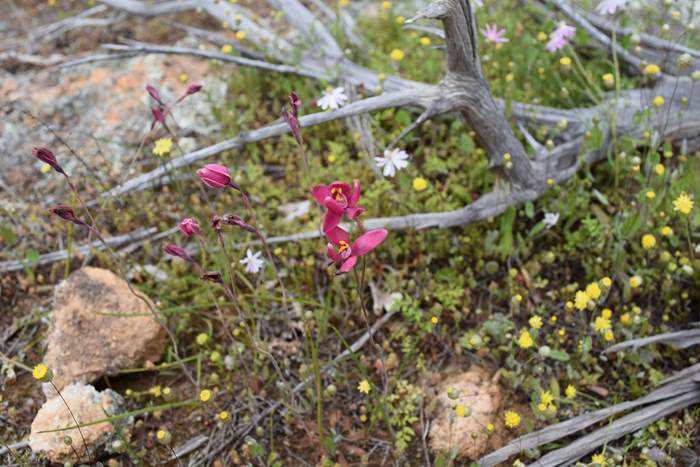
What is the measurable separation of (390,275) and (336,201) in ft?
3.96

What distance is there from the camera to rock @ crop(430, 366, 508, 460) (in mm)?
2709

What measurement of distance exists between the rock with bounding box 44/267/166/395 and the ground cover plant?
0.01m

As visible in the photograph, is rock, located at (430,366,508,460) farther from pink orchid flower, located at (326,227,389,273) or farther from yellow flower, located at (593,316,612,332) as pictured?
pink orchid flower, located at (326,227,389,273)

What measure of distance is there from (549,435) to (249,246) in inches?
73.3

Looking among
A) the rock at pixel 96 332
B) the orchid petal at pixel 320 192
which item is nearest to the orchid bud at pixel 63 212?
the rock at pixel 96 332

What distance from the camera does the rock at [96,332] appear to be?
2982 mm

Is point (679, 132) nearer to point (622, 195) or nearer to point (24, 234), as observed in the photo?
point (622, 195)

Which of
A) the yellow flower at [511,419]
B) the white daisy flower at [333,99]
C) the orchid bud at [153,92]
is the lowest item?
the yellow flower at [511,419]

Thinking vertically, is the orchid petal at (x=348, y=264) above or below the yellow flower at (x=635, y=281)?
above

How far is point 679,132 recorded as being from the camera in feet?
11.4

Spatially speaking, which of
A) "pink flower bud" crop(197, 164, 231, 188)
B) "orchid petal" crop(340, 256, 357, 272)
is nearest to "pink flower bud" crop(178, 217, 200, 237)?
"pink flower bud" crop(197, 164, 231, 188)

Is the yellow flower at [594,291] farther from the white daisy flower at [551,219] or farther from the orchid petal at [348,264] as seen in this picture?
the orchid petal at [348,264]

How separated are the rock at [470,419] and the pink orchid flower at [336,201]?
3.36 ft

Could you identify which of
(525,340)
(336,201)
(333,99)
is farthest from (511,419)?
(333,99)
